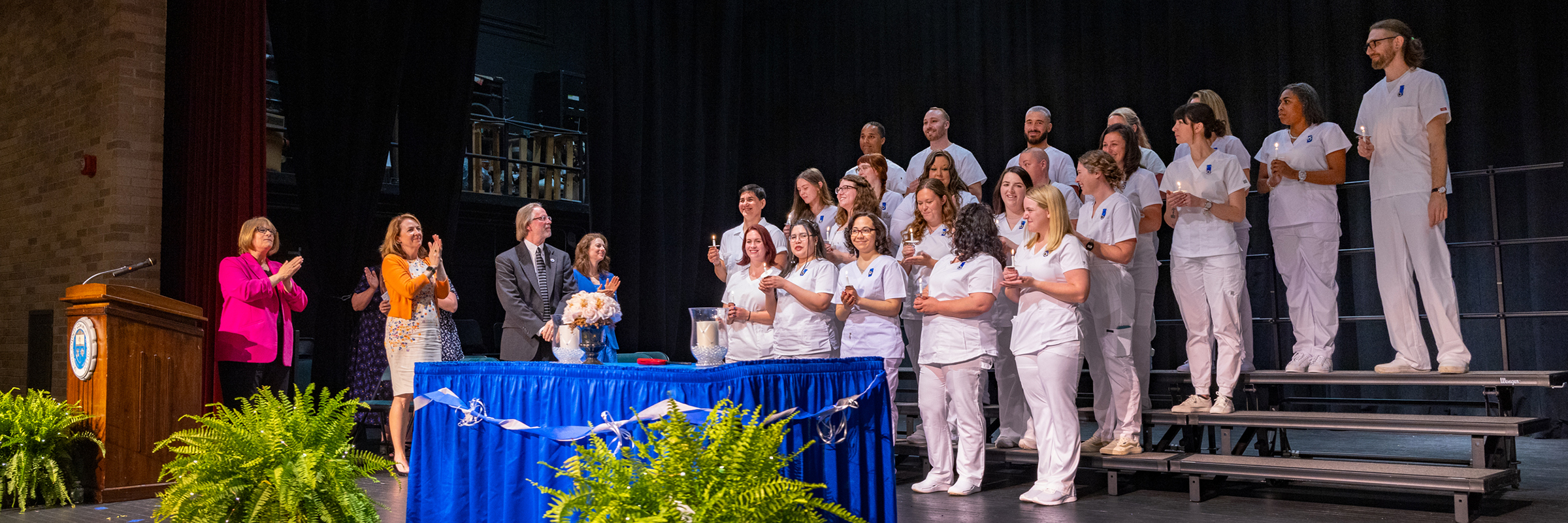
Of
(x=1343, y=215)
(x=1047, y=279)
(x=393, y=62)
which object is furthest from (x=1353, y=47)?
(x=393, y=62)

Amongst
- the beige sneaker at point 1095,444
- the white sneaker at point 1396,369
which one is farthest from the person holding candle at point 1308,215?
the beige sneaker at point 1095,444

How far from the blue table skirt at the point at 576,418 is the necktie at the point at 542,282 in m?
1.77

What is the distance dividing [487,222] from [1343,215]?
740 centimetres

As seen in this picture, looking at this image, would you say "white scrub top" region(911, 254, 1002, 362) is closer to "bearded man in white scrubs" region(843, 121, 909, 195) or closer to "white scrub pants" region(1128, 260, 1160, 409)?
"white scrub pants" region(1128, 260, 1160, 409)

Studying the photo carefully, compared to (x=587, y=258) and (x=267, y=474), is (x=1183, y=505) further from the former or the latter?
(x=267, y=474)

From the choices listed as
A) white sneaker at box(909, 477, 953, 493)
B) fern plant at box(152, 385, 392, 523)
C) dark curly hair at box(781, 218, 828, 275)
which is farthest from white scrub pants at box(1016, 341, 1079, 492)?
fern plant at box(152, 385, 392, 523)

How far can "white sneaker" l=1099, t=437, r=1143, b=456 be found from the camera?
4793 millimetres

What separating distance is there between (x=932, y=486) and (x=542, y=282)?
2.21m

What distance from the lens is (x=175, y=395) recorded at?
16.5ft

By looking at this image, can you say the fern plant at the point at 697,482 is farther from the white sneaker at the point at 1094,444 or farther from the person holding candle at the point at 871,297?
the white sneaker at the point at 1094,444

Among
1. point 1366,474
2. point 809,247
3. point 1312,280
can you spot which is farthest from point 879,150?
point 1366,474

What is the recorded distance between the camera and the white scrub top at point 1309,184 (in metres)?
4.98

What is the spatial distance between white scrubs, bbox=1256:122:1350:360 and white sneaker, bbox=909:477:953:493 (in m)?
1.84

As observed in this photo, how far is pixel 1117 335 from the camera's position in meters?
4.77
